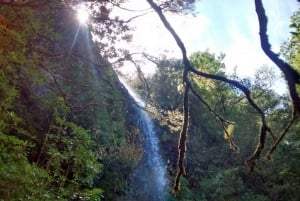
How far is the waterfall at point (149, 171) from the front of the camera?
1239 cm

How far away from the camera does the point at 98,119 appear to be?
34.3ft

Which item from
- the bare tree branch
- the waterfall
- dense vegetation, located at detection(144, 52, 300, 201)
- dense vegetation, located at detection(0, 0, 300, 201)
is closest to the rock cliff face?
dense vegetation, located at detection(0, 0, 300, 201)

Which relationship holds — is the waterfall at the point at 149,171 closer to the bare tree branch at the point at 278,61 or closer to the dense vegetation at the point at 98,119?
the dense vegetation at the point at 98,119

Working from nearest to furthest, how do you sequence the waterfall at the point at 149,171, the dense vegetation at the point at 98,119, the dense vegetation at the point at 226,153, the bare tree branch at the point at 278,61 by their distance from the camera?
the bare tree branch at the point at 278,61 < the dense vegetation at the point at 98,119 < the waterfall at the point at 149,171 < the dense vegetation at the point at 226,153

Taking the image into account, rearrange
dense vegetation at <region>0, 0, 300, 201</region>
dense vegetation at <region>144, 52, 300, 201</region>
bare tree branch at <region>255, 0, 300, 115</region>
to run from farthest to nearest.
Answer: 1. dense vegetation at <region>144, 52, 300, 201</region>
2. dense vegetation at <region>0, 0, 300, 201</region>
3. bare tree branch at <region>255, 0, 300, 115</region>

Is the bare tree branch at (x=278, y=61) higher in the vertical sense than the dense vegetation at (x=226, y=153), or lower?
lower

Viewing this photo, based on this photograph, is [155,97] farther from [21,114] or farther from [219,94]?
[21,114]

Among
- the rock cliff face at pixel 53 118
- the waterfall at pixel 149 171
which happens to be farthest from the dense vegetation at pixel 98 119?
the waterfall at pixel 149 171

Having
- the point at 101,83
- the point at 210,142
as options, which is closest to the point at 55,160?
the point at 101,83

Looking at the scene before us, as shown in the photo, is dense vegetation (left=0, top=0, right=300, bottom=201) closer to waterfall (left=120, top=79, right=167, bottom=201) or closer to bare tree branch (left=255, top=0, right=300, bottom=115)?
bare tree branch (left=255, top=0, right=300, bottom=115)

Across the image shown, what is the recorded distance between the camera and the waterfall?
1239 cm

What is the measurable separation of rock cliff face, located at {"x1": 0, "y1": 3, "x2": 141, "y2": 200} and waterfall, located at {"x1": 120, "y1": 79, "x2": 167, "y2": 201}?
83 cm

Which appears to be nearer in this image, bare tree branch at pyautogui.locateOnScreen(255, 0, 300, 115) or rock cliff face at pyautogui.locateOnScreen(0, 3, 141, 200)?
bare tree branch at pyautogui.locateOnScreen(255, 0, 300, 115)

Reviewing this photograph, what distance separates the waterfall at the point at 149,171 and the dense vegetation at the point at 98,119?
0.48 meters
